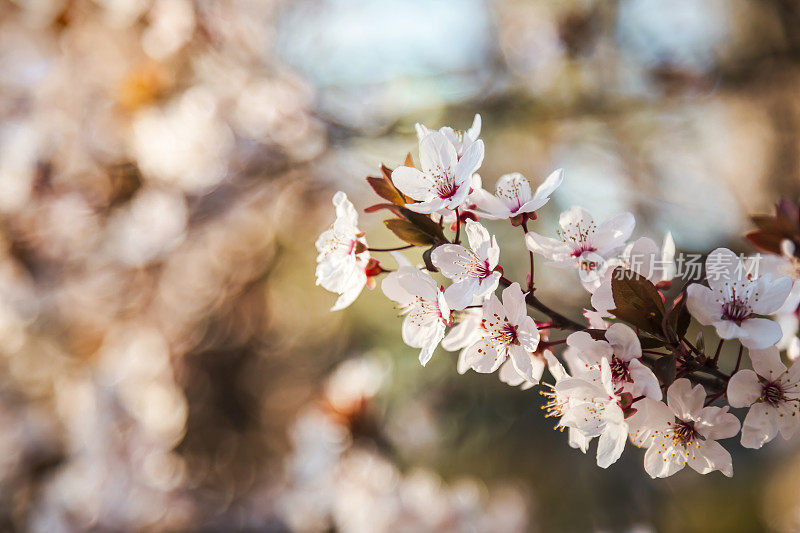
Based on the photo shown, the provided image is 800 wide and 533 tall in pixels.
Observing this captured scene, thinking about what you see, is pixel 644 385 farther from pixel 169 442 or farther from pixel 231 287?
pixel 231 287

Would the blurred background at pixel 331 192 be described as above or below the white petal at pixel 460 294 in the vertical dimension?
below

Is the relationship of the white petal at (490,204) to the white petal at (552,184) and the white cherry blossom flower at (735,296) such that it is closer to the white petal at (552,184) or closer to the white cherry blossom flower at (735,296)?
the white petal at (552,184)

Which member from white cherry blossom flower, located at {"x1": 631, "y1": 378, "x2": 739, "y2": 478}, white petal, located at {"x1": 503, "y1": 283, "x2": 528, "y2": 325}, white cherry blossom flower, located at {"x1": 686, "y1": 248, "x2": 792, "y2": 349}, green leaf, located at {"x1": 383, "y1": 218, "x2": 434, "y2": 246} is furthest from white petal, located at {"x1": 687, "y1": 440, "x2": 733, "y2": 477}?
green leaf, located at {"x1": 383, "y1": 218, "x2": 434, "y2": 246}

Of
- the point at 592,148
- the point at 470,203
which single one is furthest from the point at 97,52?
the point at 470,203

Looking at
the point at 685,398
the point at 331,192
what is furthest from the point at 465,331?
the point at 331,192

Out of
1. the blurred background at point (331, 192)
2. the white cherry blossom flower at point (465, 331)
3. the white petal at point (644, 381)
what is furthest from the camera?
the blurred background at point (331, 192)

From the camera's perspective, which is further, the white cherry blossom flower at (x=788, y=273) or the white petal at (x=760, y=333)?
the white cherry blossom flower at (x=788, y=273)

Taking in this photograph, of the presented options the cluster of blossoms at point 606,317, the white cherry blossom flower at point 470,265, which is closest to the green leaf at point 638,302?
the cluster of blossoms at point 606,317
